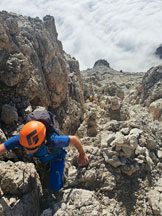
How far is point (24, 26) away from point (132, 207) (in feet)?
37.0

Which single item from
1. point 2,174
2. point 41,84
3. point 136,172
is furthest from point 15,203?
point 41,84

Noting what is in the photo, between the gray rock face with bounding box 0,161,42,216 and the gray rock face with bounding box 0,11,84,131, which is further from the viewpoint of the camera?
the gray rock face with bounding box 0,11,84,131

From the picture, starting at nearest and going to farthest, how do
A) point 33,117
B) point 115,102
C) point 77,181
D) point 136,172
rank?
point 33,117 < point 77,181 < point 136,172 < point 115,102

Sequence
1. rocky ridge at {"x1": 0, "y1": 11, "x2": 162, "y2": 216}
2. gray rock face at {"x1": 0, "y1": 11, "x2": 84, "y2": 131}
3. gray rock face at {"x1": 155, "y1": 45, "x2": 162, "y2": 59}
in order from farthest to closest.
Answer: gray rock face at {"x1": 155, "y1": 45, "x2": 162, "y2": 59} → gray rock face at {"x1": 0, "y1": 11, "x2": 84, "y2": 131} → rocky ridge at {"x1": 0, "y1": 11, "x2": 162, "y2": 216}

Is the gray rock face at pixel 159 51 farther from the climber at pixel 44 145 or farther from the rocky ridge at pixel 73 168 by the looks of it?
the climber at pixel 44 145

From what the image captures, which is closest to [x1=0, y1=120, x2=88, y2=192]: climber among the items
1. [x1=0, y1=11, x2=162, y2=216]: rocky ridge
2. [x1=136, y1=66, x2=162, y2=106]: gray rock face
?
[x1=0, y1=11, x2=162, y2=216]: rocky ridge

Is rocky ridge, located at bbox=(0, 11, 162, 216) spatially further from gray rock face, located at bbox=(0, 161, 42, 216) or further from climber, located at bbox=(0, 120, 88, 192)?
climber, located at bbox=(0, 120, 88, 192)

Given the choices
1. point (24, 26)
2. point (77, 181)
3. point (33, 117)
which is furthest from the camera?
point (24, 26)

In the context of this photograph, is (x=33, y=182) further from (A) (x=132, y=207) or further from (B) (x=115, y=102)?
(B) (x=115, y=102)

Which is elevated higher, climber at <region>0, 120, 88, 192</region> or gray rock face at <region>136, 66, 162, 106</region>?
gray rock face at <region>136, 66, 162, 106</region>

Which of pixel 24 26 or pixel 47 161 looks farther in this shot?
pixel 24 26

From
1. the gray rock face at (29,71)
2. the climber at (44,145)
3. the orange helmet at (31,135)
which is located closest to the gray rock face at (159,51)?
the gray rock face at (29,71)

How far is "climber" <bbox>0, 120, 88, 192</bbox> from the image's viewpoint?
3.31m

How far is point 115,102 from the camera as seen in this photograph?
16203 mm
